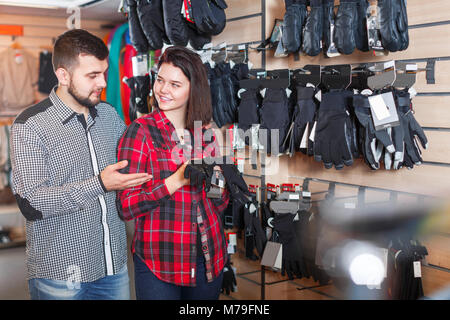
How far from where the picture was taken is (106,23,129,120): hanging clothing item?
14.4 feet

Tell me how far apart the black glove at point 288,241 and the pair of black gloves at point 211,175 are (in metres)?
0.64

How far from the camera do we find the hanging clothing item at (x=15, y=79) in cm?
463

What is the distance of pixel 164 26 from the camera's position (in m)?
3.23

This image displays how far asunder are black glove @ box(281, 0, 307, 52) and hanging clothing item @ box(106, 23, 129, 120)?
2119mm

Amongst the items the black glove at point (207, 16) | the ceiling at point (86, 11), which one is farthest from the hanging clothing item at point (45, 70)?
the black glove at point (207, 16)

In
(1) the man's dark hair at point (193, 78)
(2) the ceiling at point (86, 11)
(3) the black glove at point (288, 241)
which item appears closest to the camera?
(1) the man's dark hair at point (193, 78)

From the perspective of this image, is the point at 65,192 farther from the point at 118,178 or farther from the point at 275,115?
the point at 275,115

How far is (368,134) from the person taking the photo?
2.48m

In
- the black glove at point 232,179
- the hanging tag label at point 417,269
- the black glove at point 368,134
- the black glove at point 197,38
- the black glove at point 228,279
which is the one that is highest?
the black glove at point 197,38

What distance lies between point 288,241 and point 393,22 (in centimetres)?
138

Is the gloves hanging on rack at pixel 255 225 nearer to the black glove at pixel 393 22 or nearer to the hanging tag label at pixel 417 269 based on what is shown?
the hanging tag label at pixel 417 269
